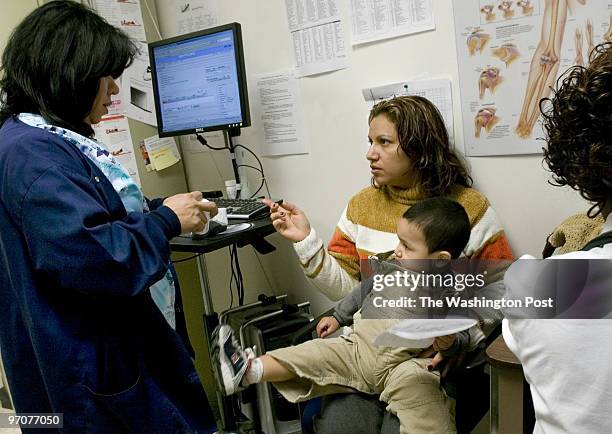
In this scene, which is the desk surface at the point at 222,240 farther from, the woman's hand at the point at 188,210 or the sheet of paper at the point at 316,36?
the sheet of paper at the point at 316,36

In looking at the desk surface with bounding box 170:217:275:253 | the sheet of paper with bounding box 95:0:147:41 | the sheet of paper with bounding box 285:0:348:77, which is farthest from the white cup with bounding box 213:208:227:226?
the sheet of paper with bounding box 95:0:147:41

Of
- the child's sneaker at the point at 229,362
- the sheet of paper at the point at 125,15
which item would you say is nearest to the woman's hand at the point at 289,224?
the child's sneaker at the point at 229,362

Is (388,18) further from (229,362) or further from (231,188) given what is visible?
(229,362)

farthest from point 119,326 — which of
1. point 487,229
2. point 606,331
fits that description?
point 487,229

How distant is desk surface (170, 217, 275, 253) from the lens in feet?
5.38

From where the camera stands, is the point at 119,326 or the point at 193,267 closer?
the point at 119,326

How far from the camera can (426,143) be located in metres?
1.62

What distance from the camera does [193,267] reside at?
2.61 m

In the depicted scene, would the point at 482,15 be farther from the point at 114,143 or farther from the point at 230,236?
the point at 114,143

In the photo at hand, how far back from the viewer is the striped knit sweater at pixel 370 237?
5.21 ft

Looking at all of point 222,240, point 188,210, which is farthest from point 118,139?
point 188,210

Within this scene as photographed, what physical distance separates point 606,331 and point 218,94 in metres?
1.68

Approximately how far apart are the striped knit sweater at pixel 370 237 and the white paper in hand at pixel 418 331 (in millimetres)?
322

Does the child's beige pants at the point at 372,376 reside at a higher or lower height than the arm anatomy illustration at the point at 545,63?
lower
